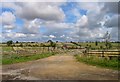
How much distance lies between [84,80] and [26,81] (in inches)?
115

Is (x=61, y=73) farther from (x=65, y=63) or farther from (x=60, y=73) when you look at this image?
(x=65, y=63)

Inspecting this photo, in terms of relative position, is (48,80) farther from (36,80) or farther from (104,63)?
(104,63)

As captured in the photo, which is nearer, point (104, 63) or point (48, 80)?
point (48, 80)

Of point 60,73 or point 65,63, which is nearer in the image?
point 60,73

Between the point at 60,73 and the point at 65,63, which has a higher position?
the point at 65,63

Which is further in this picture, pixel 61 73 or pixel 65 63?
pixel 65 63

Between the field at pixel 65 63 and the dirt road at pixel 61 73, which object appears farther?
the field at pixel 65 63

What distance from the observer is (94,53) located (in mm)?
29359

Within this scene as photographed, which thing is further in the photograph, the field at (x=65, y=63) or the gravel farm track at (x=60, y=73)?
the field at (x=65, y=63)

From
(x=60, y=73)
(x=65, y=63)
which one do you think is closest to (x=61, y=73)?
(x=60, y=73)

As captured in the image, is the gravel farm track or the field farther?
the field

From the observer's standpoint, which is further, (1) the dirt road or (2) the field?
(2) the field

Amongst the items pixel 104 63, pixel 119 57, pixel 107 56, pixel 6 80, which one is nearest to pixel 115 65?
pixel 104 63

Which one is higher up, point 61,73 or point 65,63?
point 65,63
